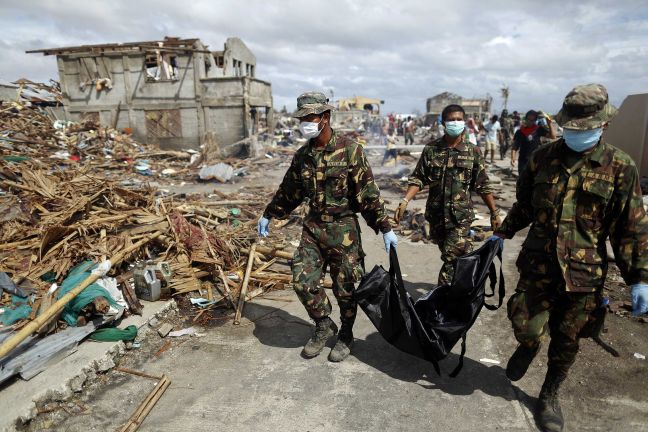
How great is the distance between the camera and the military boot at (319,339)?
3.36m

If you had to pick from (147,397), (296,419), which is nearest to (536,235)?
(296,419)

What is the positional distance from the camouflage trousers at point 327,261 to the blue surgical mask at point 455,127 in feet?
4.54

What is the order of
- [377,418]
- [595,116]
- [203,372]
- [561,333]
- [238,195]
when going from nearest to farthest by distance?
[595,116] → [561,333] → [377,418] → [203,372] → [238,195]

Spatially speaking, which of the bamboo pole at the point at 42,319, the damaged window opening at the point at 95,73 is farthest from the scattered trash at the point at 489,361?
the damaged window opening at the point at 95,73

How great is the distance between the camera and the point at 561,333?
2.44 metres

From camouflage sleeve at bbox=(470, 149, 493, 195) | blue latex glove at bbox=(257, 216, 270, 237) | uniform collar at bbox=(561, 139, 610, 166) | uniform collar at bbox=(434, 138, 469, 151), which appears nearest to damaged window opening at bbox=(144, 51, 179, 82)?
blue latex glove at bbox=(257, 216, 270, 237)

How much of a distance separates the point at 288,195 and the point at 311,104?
820 millimetres

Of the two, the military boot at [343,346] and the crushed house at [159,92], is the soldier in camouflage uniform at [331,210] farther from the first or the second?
the crushed house at [159,92]

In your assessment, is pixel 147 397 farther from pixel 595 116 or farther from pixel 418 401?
pixel 595 116

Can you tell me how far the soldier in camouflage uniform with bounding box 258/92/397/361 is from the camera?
313cm

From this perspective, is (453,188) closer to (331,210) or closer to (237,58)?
(331,210)

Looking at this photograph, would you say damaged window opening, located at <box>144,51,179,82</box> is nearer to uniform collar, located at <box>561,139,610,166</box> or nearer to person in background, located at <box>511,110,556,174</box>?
person in background, located at <box>511,110,556,174</box>

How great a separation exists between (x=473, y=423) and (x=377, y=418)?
0.61 meters

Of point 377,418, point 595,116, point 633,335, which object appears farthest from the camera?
point 633,335
